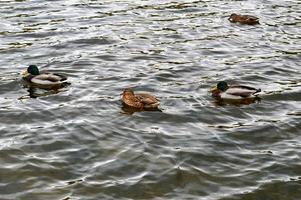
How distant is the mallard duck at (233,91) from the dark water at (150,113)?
0.32 m

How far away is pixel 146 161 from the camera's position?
1220 centimetres

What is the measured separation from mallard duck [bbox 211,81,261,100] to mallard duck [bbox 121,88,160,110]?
193 centimetres

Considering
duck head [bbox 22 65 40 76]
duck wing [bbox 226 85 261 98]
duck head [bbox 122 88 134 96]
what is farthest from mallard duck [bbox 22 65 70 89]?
duck wing [bbox 226 85 261 98]

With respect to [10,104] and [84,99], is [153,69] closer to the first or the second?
[84,99]

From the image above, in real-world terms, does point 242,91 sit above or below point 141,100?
below

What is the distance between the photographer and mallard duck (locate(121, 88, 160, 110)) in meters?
14.7

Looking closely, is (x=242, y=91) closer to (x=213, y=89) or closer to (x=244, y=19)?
(x=213, y=89)

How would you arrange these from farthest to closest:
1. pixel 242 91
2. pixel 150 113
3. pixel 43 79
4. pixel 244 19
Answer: pixel 244 19 → pixel 43 79 → pixel 242 91 → pixel 150 113

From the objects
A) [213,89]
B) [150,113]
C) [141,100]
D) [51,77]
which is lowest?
[150,113]

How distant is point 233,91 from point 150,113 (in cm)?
255

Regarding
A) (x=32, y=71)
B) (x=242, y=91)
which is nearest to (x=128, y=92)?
(x=242, y=91)

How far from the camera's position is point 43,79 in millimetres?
16484

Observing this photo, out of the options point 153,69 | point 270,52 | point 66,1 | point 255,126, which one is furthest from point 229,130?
point 66,1

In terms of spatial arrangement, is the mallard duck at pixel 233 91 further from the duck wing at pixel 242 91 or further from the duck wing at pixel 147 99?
the duck wing at pixel 147 99
